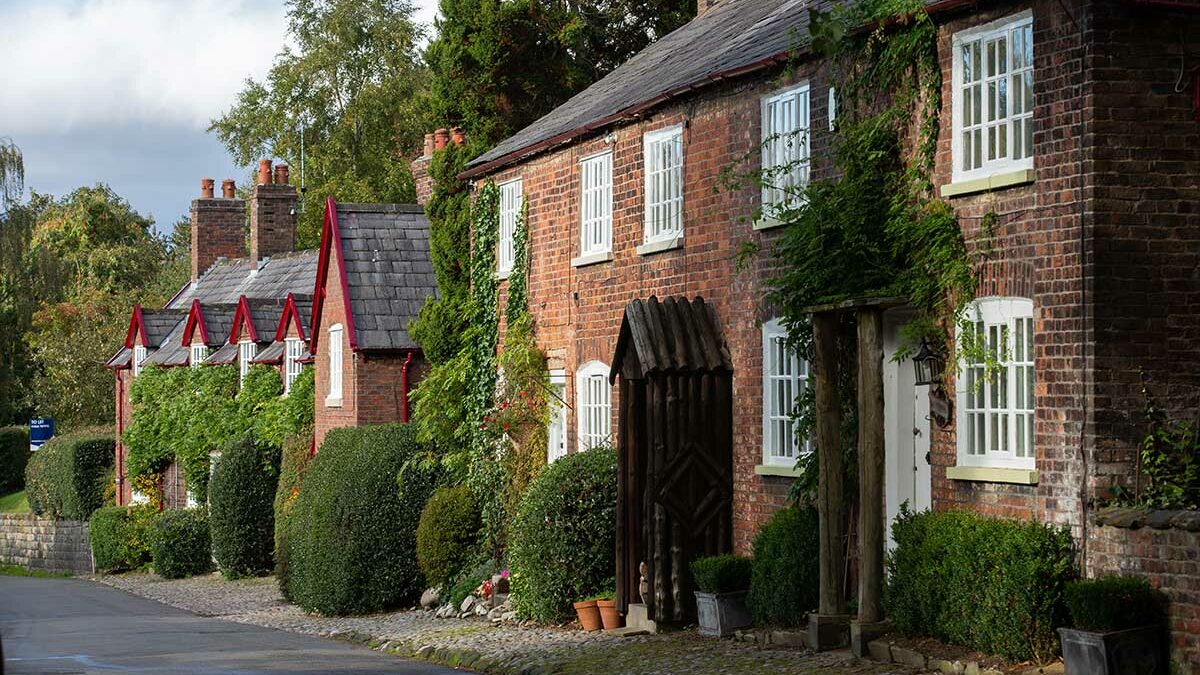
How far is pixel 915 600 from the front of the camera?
14648mm

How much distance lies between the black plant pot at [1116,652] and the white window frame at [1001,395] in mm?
1932

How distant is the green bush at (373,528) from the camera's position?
86.7ft

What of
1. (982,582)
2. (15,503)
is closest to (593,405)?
(982,582)

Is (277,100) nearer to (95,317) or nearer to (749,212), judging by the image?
(95,317)

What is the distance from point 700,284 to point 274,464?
17627 millimetres

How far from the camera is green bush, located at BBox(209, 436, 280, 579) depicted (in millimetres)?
35094

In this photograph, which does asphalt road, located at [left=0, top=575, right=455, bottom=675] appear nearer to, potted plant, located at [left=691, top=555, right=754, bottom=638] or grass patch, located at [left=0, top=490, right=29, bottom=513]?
potted plant, located at [left=691, top=555, right=754, bottom=638]

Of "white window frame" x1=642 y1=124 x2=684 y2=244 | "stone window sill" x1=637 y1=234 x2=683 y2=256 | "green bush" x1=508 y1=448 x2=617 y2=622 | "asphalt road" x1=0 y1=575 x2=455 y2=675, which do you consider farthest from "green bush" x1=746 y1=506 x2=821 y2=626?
"white window frame" x1=642 y1=124 x2=684 y2=244

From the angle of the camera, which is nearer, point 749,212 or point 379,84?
point 749,212

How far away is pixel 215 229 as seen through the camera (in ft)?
168

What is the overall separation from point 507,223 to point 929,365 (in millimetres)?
11769

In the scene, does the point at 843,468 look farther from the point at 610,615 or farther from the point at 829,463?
the point at 610,615

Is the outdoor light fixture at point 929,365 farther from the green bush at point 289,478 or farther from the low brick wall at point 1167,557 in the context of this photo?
the green bush at point 289,478

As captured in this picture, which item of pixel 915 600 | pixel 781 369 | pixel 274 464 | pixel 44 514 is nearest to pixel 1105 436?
pixel 915 600
